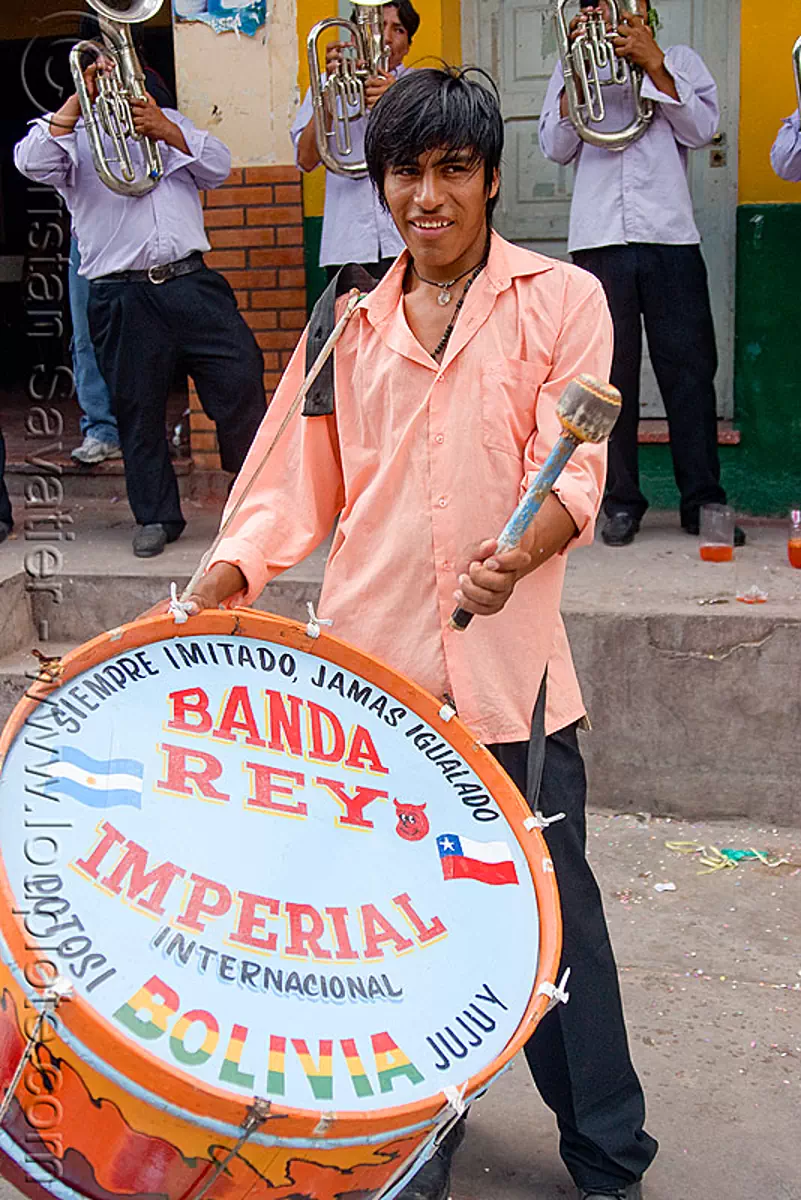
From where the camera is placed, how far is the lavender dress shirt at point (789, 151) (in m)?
4.70

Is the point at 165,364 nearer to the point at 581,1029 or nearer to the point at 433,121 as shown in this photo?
the point at 433,121

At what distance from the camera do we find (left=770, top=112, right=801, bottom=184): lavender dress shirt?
470cm

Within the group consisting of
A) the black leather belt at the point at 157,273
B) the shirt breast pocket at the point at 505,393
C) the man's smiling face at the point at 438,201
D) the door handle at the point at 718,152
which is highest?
the man's smiling face at the point at 438,201

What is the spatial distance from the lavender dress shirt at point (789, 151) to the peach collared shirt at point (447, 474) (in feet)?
9.23

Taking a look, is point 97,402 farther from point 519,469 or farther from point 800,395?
point 519,469

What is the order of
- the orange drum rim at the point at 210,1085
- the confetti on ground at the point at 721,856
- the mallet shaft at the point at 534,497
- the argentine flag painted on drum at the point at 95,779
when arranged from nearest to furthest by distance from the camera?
the orange drum rim at the point at 210,1085 → the argentine flag painted on drum at the point at 95,779 → the mallet shaft at the point at 534,497 → the confetti on ground at the point at 721,856

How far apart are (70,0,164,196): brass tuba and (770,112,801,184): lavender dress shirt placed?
2195mm

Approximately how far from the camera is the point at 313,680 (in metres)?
1.96

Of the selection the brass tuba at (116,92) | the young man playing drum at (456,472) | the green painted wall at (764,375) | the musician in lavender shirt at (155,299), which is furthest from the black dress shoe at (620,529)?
the young man playing drum at (456,472)

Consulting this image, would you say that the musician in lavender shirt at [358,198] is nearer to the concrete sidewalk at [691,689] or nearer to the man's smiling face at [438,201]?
the concrete sidewalk at [691,689]

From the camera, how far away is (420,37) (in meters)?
5.41

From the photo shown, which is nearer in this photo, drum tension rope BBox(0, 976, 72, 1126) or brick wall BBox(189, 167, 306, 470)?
drum tension rope BBox(0, 976, 72, 1126)

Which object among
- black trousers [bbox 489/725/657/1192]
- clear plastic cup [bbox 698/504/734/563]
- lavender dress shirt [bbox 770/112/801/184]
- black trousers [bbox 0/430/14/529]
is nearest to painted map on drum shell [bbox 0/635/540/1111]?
black trousers [bbox 489/725/657/1192]

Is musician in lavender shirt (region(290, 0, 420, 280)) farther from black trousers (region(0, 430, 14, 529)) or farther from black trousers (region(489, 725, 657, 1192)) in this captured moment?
black trousers (region(489, 725, 657, 1192))
